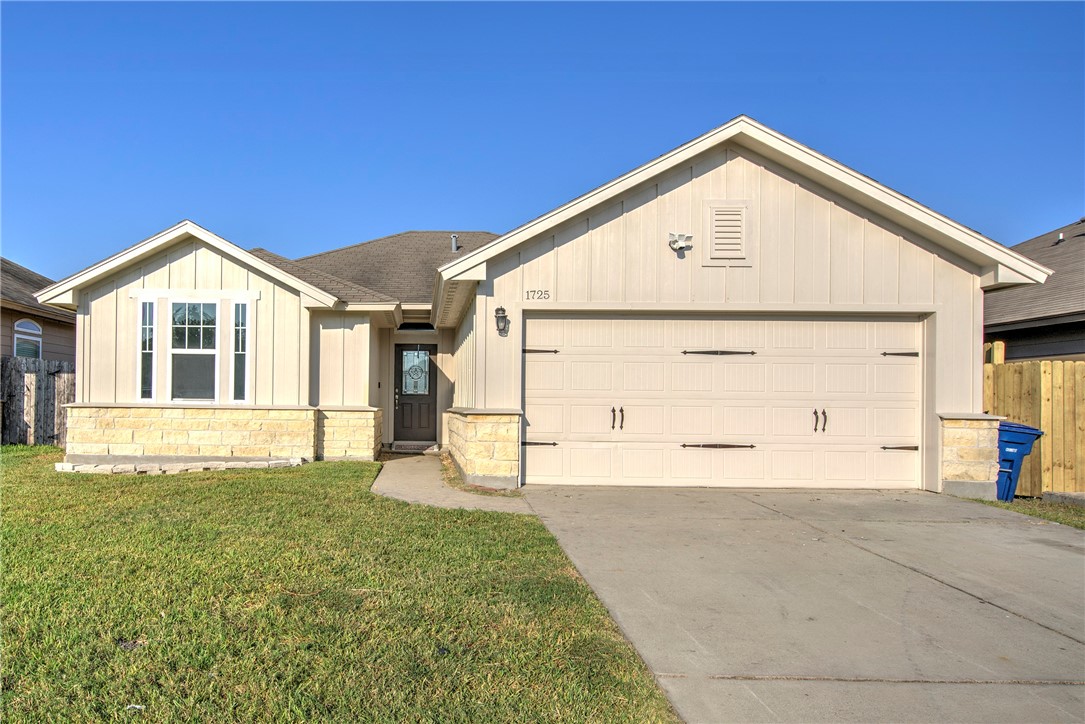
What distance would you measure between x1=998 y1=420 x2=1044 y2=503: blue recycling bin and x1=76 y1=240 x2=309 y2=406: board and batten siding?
33.8 ft

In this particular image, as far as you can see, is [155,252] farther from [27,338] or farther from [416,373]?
[27,338]

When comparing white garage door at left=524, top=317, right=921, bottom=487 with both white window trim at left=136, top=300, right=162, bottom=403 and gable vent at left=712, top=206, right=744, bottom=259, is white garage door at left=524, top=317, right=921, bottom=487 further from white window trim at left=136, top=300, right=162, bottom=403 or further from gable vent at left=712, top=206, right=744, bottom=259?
white window trim at left=136, top=300, right=162, bottom=403

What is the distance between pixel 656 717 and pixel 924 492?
766 cm

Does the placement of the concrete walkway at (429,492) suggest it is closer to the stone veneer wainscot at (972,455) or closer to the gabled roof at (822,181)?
the gabled roof at (822,181)

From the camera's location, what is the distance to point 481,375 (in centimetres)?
878

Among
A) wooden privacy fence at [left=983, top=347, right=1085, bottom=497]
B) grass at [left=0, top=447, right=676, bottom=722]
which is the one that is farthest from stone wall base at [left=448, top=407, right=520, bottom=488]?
wooden privacy fence at [left=983, top=347, right=1085, bottom=497]

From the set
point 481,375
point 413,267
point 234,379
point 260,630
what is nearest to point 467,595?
point 260,630

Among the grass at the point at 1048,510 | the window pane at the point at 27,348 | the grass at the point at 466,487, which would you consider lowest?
the grass at the point at 1048,510

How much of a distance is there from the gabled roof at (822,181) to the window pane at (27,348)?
37.5 ft

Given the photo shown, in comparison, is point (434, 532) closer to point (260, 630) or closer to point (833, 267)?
point (260, 630)

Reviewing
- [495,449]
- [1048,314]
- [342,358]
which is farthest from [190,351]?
[1048,314]

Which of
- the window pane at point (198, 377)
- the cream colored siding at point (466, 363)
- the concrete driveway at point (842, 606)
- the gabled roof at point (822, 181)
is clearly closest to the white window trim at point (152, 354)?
the window pane at point (198, 377)

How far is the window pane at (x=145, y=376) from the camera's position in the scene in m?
10.6

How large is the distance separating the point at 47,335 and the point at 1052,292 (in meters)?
21.5
